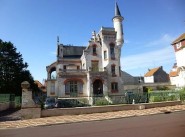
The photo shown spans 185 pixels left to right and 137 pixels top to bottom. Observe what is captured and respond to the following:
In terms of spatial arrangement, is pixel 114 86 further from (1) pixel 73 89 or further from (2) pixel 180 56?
(2) pixel 180 56

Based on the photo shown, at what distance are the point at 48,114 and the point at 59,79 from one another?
18198 mm

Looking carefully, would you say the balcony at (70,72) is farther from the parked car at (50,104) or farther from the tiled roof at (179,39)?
the tiled roof at (179,39)

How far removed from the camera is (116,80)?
38.8m

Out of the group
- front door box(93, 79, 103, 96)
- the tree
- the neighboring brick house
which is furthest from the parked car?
the neighboring brick house

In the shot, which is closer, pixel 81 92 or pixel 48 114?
pixel 48 114

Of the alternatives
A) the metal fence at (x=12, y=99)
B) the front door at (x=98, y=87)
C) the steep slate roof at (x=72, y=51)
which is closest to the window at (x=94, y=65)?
the front door at (x=98, y=87)

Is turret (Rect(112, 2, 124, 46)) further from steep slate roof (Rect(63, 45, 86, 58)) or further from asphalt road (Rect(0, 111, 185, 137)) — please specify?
asphalt road (Rect(0, 111, 185, 137))

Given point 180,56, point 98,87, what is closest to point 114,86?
point 98,87

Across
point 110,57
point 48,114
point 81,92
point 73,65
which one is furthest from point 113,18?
point 48,114

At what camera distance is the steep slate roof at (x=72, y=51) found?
136 feet

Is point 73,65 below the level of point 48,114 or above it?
above

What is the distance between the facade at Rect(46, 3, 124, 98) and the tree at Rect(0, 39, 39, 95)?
18.4ft

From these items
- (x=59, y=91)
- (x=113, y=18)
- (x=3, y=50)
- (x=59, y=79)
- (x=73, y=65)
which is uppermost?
(x=113, y=18)

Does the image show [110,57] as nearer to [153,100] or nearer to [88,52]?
[88,52]
